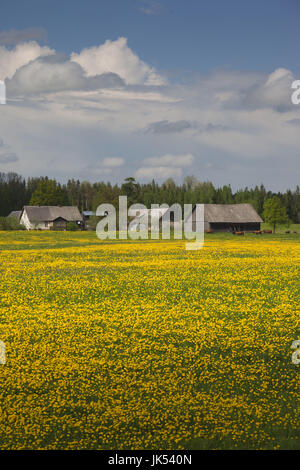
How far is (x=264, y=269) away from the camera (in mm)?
30750

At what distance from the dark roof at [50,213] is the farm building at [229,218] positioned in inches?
1848

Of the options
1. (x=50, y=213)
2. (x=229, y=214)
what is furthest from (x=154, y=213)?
(x=229, y=214)

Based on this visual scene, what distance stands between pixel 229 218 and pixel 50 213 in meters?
59.0

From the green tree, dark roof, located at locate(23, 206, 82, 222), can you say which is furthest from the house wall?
the green tree

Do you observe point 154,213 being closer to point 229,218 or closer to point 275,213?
point 229,218

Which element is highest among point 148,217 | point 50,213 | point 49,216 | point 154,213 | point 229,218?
point 50,213

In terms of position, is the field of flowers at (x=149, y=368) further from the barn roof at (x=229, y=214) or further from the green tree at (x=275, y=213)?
the barn roof at (x=229, y=214)

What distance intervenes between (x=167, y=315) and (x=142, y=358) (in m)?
4.90

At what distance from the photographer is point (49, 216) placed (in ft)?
469

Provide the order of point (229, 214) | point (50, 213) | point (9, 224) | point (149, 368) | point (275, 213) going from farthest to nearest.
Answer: point (50, 213), point (229, 214), point (275, 213), point (9, 224), point (149, 368)

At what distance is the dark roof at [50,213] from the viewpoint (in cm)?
14112
